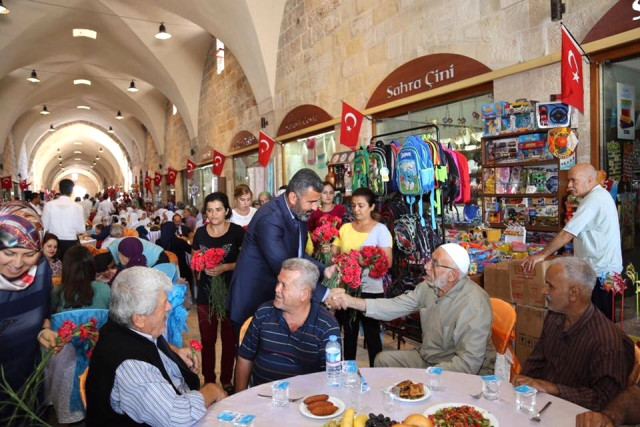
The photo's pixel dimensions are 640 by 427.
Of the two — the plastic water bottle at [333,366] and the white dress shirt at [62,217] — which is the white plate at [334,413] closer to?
the plastic water bottle at [333,366]

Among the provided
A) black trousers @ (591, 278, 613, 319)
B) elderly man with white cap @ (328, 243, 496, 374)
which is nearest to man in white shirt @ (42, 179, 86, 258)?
elderly man with white cap @ (328, 243, 496, 374)

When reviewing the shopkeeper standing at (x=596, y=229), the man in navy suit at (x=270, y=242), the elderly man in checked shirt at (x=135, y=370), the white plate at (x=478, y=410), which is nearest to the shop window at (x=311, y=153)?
the shopkeeper standing at (x=596, y=229)

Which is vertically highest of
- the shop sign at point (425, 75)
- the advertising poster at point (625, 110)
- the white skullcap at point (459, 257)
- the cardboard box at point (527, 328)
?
the shop sign at point (425, 75)

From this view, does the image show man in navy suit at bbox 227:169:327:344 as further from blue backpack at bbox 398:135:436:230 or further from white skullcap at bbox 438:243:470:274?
blue backpack at bbox 398:135:436:230

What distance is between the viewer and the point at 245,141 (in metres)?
12.1

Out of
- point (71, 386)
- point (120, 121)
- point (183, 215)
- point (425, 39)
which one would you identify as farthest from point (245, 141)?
point (120, 121)

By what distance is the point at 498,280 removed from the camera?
14.0 feet

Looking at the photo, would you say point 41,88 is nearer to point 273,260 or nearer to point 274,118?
point 274,118

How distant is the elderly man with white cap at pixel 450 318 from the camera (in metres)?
2.58

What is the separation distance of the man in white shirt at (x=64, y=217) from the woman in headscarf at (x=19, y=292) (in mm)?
4998

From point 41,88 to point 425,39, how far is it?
60.4ft

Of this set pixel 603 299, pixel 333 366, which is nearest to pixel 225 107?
pixel 603 299

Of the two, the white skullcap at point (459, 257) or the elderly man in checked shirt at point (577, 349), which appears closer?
the elderly man in checked shirt at point (577, 349)

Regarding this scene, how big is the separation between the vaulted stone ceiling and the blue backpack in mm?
6314
